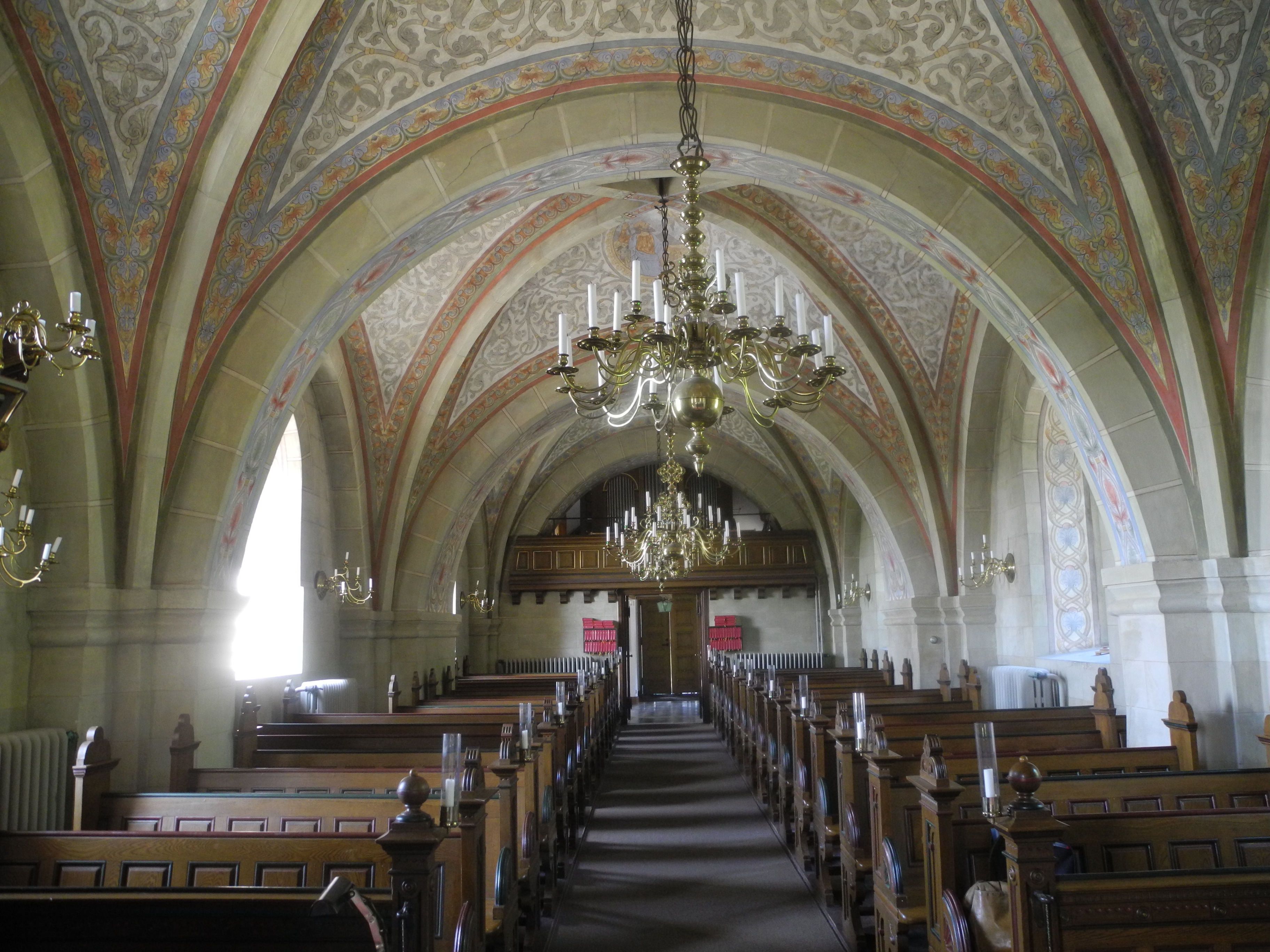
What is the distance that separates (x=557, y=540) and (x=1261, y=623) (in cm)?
1501

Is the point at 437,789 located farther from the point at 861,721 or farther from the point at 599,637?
the point at 599,637

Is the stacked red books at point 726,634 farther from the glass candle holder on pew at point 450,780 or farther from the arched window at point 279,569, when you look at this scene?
the glass candle holder on pew at point 450,780

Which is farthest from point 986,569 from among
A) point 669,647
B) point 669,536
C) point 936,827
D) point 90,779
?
point 669,647

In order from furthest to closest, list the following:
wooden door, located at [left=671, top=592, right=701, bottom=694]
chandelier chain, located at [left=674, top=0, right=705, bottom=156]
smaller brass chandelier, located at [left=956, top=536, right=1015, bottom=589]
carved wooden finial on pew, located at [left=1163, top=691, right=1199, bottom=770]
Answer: wooden door, located at [left=671, top=592, right=701, bottom=694]
smaller brass chandelier, located at [left=956, top=536, right=1015, bottom=589]
carved wooden finial on pew, located at [left=1163, top=691, right=1199, bottom=770]
chandelier chain, located at [left=674, top=0, right=705, bottom=156]

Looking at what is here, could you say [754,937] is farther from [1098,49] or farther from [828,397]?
[828,397]

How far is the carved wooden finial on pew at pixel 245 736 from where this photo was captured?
6.79 metres

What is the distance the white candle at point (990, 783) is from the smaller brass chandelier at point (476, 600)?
14031mm

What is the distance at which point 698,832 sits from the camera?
8.25 m

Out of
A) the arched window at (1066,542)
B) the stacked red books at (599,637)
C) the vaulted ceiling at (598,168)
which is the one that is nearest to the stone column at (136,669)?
the vaulted ceiling at (598,168)

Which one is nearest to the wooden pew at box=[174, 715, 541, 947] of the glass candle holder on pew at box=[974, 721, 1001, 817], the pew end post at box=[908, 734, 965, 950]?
the pew end post at box=[908, 734, 965, 950]

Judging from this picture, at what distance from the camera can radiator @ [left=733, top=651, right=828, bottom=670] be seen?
1980 cm

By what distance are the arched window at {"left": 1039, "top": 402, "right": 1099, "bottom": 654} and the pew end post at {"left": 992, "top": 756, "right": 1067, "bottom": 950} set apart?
25.4 feet

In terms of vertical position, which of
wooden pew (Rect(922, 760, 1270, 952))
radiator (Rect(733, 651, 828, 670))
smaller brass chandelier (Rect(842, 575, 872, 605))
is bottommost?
radiator (Rect(733, 651, 828, 670))

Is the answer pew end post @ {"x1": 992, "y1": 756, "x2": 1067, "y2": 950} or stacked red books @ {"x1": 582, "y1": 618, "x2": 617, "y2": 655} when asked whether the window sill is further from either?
stacked red books @ {"x1": 582, "y1": 618, "x2": 617, "y2": 655}
